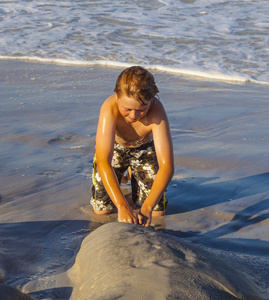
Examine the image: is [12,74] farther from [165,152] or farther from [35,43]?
[165,152]

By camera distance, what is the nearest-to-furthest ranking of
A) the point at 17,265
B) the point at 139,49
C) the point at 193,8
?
the point at 17,265 → the point at 139,49 → the point at 193,8

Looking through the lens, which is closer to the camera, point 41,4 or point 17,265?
point 17,265

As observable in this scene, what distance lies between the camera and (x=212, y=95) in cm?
643

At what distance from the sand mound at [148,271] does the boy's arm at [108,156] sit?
0.32 m

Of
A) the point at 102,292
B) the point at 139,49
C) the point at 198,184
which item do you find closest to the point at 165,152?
the point at 198,184

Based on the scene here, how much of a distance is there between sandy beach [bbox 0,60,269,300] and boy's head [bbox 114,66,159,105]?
0.83 m

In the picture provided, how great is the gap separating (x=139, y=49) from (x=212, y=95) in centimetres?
302

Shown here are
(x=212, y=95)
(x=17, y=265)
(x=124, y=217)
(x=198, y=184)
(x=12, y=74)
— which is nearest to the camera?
(x=17, y=265)

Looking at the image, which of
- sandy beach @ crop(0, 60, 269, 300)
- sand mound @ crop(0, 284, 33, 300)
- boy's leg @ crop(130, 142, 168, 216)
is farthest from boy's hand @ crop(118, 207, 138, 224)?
sand mound @ crop(0, 284, 33, 300)

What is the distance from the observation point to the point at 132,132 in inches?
143

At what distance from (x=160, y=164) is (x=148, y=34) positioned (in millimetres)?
7243

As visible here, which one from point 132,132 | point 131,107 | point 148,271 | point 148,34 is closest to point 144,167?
point 132,132

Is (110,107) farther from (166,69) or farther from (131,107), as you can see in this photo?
(166,69)

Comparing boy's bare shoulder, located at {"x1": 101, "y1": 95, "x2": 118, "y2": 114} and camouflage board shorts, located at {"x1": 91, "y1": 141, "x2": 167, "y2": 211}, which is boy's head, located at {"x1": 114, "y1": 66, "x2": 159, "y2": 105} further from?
camouflage board shorts, located at {"x1": 91, "y1": 141, "x2": 167, "y2": 211}
